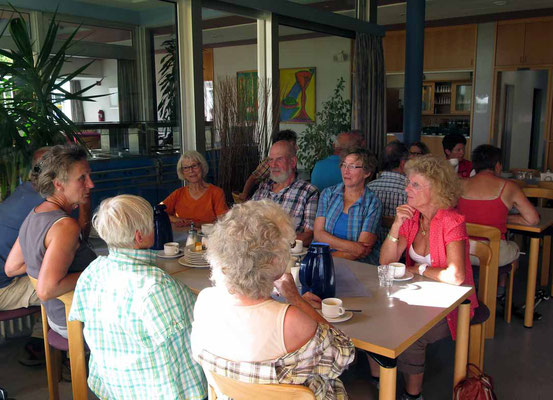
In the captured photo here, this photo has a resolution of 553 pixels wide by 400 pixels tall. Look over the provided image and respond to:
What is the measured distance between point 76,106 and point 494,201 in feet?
9.69

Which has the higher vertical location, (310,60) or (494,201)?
(310,60)

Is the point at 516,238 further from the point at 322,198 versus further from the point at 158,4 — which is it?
the point at 158,4

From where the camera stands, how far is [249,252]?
1452 mm

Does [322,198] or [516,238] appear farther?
[516,238]

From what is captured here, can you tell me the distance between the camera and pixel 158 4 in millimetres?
4133

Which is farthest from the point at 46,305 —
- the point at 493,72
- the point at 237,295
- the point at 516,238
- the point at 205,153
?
the point at 493,72

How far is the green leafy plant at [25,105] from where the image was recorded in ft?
9.89

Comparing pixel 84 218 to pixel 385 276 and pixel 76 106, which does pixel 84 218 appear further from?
pixel 385 276

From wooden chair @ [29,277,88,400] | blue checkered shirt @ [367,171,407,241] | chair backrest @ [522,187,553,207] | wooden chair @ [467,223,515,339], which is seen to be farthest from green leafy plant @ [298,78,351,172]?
wooden chair @ [29,277,88,400]

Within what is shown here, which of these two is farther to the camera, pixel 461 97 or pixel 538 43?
pixel 461 97

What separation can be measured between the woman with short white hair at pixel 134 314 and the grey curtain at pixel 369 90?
4.77 meters

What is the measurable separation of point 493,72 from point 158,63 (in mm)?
5904

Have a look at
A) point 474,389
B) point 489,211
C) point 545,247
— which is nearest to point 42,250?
point 474,389

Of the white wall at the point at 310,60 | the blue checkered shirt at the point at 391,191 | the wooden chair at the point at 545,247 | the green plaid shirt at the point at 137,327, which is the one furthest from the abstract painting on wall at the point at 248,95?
the green plaid shirt at the point at 137,327
